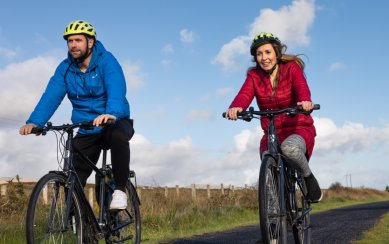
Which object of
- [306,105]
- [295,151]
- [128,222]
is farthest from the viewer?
[128,222]

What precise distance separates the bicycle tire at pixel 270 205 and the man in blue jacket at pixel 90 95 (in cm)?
145

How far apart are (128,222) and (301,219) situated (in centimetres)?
184

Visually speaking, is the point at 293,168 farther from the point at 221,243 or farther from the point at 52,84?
the point at 221,243

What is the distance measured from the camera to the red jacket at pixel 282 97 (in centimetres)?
528

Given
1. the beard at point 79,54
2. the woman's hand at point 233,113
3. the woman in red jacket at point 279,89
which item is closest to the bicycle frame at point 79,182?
the beard at point 79,54

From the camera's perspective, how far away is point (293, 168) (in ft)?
17.0

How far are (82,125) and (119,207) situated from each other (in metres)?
0.99

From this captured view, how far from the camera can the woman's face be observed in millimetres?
5258

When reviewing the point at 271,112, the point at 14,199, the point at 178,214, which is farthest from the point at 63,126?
the point at 178,214

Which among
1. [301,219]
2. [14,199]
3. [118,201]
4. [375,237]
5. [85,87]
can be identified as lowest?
[375,237]

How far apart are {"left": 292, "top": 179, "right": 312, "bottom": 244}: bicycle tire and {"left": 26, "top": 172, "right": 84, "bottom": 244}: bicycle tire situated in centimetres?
205

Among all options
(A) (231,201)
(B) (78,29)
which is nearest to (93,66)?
(B) (78,29)

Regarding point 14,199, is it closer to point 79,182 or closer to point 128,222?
point 128,222

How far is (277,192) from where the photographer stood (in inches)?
183
